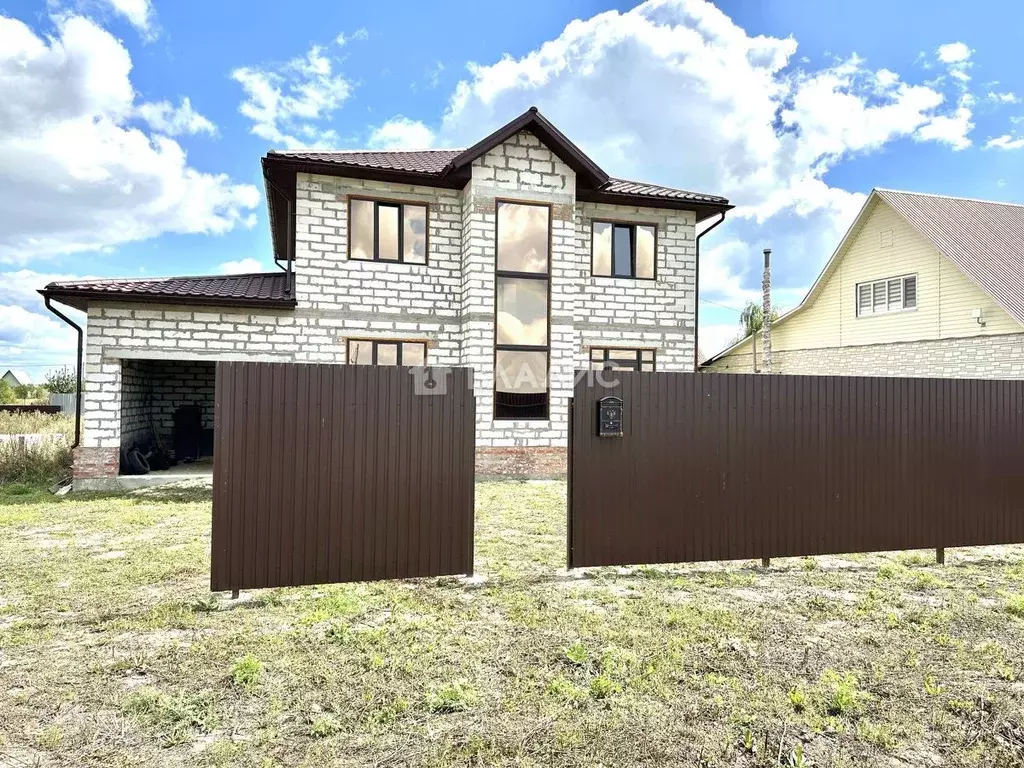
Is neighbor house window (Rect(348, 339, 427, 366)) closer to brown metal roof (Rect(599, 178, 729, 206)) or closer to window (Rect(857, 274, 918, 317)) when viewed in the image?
brown metal roof (Rect(599, 178, 729, 206))

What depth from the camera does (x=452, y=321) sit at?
1258cm

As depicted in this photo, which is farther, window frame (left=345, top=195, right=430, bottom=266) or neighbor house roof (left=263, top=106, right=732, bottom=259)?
window frame (left=345, top=195, right=430, bottom=266)

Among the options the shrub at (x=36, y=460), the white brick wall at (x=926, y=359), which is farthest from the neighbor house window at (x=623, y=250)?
the shrub at (x=36, y=460)

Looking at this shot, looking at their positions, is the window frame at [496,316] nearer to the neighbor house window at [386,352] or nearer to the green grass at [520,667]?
the neighbor house window at [386,352]

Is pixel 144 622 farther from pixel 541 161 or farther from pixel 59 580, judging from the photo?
→ pixel 541 161

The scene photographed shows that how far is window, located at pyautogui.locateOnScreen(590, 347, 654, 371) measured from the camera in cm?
1329

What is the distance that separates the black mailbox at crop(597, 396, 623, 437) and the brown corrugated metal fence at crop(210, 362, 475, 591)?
1.16m

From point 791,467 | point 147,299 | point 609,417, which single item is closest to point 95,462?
point 147,299

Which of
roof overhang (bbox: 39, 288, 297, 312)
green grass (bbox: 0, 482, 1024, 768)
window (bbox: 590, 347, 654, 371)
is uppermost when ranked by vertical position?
roof overhang (bbox: 39, 288, 297, 312)

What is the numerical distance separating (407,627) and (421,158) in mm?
10954

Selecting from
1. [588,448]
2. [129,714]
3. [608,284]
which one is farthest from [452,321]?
[129,714]

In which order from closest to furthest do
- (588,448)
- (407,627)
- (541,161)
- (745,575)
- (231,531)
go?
(407,627), (231,531), (588,448), (745,575), (541,161)

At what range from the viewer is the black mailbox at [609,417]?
5.63 m

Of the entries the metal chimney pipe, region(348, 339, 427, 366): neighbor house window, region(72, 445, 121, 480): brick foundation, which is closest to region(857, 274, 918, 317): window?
the metal chimney pipe
